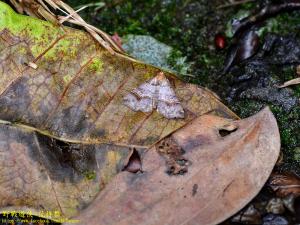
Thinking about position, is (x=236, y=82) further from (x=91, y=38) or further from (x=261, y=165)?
(x=91, y=38)

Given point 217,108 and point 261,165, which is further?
point 217,108

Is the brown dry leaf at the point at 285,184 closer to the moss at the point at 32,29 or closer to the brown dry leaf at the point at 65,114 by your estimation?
the brown dry leaf at the point at 65,114

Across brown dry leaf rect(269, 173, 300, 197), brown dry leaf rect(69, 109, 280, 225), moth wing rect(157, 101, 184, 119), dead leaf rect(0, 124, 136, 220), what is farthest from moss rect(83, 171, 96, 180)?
brown dry leaf rect(269, 173, 300, 197)

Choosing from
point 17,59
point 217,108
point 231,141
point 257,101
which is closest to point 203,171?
point 231,141

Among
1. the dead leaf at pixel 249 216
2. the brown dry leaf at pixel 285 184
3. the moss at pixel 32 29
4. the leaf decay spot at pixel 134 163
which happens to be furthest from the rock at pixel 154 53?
the dead leaf at pixel 249 216

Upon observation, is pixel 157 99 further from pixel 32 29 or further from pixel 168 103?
pixel 32 29

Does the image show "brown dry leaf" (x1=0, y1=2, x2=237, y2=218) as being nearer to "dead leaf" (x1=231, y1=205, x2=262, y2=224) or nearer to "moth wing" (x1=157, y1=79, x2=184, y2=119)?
"moth wing" (x1=157, y1=79, x2=184, y2=119)

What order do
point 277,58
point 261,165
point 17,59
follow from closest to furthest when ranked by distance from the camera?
point 261,165
point 17,59
point 277,58
